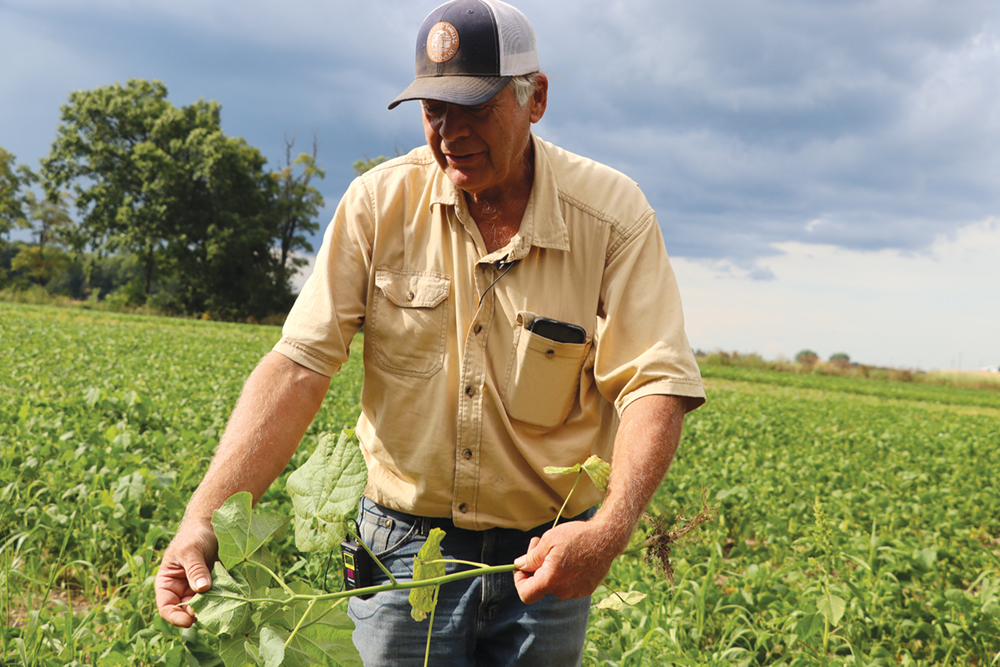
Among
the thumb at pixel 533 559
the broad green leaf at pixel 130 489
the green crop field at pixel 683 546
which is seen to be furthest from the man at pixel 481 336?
the broad green leaf at pixel 130 489

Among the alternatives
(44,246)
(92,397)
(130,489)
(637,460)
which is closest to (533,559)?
(637,460)

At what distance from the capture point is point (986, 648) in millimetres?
3148

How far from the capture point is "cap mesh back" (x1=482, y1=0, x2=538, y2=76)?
1.82m

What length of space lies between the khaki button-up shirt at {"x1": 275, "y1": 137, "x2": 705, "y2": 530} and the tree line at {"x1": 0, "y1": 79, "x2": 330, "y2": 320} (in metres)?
38.3

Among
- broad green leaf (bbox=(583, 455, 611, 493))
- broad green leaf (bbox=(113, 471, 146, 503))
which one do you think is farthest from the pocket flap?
broad green leaf (bbox=(113, 471, 146, 503))

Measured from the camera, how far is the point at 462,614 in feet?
6.37

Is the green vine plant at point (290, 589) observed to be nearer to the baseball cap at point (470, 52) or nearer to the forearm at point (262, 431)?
the forearm at point (262, 431)

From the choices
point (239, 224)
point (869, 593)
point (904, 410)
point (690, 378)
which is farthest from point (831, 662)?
point (239, 224)

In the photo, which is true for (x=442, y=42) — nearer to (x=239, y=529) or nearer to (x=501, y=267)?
(x=501, y=267)

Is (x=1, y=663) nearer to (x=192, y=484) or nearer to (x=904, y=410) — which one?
(x=192, y=484)

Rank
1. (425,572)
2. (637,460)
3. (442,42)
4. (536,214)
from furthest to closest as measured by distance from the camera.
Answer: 1. (536,214)
2. (442,42)
3. (637,460)
4. (425,572)

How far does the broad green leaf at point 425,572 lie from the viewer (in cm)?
109

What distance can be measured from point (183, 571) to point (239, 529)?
0.96 feet

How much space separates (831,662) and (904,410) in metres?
13.5
